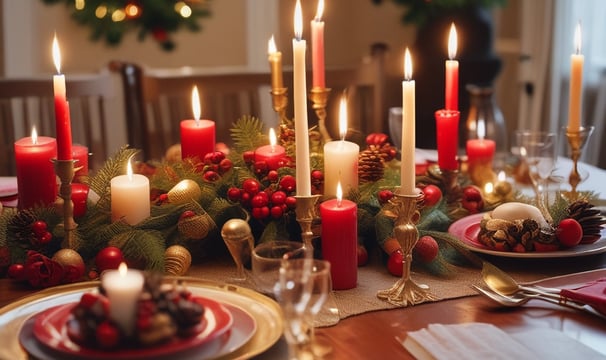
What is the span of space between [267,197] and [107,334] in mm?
508

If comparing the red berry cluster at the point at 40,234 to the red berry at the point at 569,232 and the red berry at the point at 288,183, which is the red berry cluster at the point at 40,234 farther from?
the red berry at the point at 569,232

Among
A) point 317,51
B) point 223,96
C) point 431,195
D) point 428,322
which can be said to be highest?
point 317,51

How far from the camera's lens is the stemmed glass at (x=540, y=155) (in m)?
1.68

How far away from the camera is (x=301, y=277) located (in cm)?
92

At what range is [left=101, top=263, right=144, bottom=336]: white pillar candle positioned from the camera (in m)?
0.85

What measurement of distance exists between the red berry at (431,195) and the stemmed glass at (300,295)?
1.75 ft

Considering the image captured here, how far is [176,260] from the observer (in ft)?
4.25

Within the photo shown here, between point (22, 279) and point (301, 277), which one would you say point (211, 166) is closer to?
point (22, 279)

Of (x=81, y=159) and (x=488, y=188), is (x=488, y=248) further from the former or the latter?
(x=81, y=159)

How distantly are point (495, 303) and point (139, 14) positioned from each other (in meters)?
2.49

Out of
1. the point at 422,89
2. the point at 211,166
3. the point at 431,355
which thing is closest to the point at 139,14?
the point at 422,89

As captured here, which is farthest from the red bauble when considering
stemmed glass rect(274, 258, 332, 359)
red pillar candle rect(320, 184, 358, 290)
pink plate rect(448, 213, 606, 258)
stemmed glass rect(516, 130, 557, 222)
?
stemmed glass rect(516, 130, 557, 222)

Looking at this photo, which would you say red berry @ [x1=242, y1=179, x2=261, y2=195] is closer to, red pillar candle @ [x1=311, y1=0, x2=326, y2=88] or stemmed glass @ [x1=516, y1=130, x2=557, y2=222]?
red pillar candle @ [x1=311, y1=0, x2=326, y2=88]

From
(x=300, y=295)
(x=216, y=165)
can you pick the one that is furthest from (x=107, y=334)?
(x=216, y=165)
